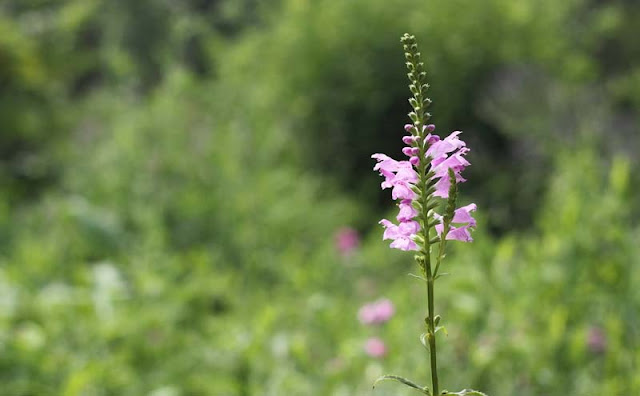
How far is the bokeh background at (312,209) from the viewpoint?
282 cm

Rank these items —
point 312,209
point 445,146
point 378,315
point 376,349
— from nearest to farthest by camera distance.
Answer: point 445,146 < point 376,349 < point 378,315 < point 312,209

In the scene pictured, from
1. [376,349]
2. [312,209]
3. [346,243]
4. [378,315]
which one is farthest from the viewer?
[312,209]

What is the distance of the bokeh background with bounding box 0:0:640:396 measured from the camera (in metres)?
2.82

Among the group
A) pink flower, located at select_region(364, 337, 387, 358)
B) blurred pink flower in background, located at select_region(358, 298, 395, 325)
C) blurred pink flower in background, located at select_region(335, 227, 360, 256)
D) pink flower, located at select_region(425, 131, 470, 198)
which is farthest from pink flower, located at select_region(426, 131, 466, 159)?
blurred pink flower in background, located at select_region(335, 227, 360, 256)

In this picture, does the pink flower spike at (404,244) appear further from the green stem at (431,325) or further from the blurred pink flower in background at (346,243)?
the blurred pink flower in background at (346,243)

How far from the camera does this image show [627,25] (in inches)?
348

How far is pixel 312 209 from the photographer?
5574 mm

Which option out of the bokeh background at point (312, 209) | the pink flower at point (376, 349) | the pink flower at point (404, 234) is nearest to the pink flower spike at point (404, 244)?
the pink flower at point (404, 234)

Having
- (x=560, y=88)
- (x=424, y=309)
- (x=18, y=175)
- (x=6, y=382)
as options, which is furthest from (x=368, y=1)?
(x=6, y=382)

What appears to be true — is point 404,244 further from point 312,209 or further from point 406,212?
point 312,209

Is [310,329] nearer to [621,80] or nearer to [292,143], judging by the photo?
[292,143]

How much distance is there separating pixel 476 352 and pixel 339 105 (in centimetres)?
399

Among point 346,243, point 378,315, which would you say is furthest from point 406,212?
point 346,243

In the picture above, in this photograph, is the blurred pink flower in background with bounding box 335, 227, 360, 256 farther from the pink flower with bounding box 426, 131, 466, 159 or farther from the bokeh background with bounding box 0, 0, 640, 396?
the pink flower with bounding box 426, 131, 466, 159
